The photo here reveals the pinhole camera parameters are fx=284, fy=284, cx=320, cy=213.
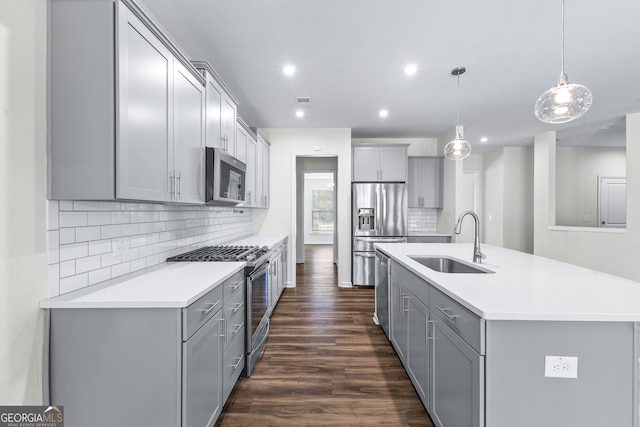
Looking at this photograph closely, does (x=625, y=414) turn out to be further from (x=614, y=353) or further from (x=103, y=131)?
(x=103, y=131)

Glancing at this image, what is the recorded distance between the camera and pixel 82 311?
4.26 ft

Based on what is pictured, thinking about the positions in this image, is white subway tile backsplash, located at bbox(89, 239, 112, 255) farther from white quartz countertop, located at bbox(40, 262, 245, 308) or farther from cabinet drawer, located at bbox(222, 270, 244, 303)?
cabinet drawer, located at bbox(222, 270, 244, 303)

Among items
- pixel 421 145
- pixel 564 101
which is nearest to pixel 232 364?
pixel 564 101

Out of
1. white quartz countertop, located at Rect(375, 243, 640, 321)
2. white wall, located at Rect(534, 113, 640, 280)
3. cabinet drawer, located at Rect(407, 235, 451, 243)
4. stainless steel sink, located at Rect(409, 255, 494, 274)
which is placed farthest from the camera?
cabinet drawer, located at Rect(407, 235, 451, 243)

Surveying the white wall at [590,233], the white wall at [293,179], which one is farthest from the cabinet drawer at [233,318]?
the white wall at [590,233]

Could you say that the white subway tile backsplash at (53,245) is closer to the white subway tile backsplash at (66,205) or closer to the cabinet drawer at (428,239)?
the white subway tile backsplash at (66,205)

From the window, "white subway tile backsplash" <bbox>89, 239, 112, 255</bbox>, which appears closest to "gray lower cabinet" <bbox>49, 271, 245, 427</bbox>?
"white subway tile backsplash" <bbox>89, 239, 112, 255</bbox>

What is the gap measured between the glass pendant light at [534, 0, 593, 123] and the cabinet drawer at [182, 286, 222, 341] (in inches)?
98.7

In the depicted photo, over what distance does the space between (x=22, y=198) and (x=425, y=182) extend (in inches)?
216

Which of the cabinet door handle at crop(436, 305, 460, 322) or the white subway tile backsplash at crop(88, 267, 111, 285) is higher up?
the white subway tile backsplash at crop(88, 267, 111, 285)

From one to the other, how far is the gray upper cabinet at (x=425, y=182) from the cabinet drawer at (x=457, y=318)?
413 centimetres

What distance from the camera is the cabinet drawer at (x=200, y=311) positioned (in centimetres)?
133

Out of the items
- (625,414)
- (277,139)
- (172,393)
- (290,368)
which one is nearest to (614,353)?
(625,414)

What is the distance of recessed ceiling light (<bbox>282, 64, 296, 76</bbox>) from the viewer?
2.90 meters
